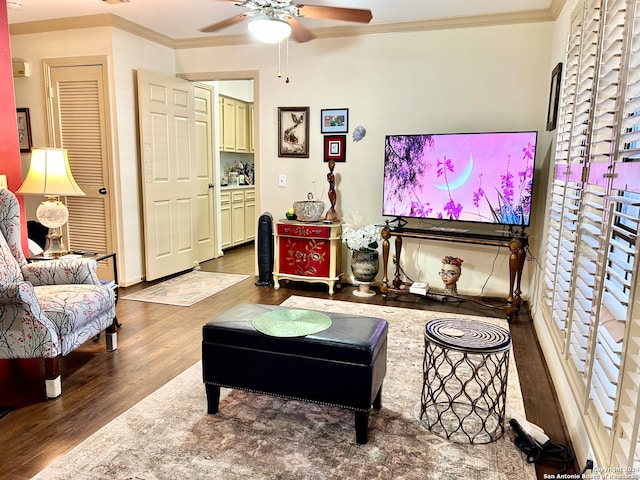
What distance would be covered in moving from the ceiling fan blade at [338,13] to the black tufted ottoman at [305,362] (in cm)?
205

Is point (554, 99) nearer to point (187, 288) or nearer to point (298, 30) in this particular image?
point (298, 30)

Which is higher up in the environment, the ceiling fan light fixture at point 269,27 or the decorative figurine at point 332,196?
the ceiling fan light fixture at point 269,27

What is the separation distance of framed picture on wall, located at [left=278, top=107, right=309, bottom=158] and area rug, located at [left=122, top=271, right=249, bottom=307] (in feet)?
4.92

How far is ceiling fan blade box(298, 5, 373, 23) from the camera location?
304 cm

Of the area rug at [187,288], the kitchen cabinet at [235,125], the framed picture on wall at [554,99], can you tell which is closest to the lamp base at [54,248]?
the area rug at [187,288]

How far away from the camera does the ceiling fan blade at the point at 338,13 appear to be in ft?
9.96

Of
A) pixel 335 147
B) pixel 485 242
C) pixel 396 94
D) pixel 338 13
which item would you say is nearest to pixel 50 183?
pixel 338 13

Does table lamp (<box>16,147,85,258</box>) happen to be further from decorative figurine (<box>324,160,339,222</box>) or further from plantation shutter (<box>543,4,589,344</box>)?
plantation shutter (<box>543,4,589,344</box>)

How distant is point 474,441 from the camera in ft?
6.73

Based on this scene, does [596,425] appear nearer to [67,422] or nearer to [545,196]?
[67,422]

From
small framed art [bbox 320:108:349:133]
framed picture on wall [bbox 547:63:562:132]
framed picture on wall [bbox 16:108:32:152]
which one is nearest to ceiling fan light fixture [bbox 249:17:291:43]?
small framed art [bbox 320:108:349:133]

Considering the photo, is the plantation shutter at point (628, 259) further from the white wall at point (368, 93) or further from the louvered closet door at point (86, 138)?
the louvered closet door at point (86, 138)

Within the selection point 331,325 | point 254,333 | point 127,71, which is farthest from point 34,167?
point 331,325

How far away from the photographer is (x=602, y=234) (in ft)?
5.98
